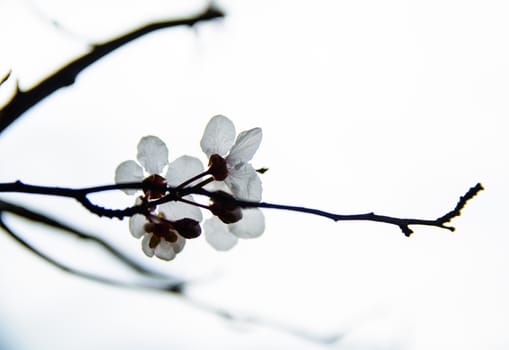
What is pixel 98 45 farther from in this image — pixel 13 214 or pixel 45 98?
pixel 13 214

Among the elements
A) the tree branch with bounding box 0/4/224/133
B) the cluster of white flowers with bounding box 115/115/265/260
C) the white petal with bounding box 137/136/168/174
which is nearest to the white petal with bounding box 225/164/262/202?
the cluster of white flowers with bounding box 115/115/265/260

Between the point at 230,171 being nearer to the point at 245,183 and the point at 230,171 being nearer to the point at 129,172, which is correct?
the point at 245,183

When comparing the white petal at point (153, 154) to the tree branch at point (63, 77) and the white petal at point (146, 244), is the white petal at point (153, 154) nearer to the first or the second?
the white petal at point (146, 244)

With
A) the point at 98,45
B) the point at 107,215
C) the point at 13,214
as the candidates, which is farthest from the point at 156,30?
the point at 107,215

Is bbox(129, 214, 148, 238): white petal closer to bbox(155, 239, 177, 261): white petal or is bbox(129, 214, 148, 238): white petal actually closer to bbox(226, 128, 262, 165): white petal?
bbox(155, 239, 177, 261): white petal

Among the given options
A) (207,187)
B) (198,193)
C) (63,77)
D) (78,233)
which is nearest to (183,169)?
(207,187)

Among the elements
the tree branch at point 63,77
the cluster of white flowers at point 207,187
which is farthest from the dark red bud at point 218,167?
the tree branch at point 63,77
